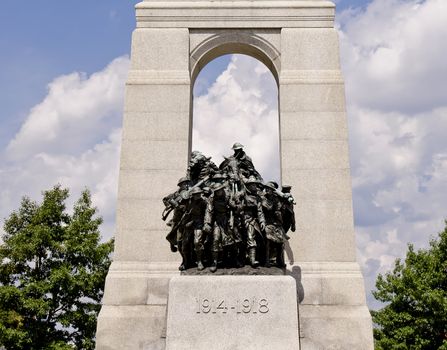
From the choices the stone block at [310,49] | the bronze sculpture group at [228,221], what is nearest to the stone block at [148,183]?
the bronze sculpture group at [228,221]

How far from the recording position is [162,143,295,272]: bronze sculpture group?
10.4 meters

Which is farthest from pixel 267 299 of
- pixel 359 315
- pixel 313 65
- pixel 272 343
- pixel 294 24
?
pixel 294 24

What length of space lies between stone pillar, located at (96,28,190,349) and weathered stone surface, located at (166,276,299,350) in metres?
1.91

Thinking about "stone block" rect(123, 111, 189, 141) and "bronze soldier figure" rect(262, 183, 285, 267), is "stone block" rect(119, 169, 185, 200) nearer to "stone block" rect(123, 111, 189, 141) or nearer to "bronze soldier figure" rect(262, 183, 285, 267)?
"stone block" rect(123, 111, 189, 141)

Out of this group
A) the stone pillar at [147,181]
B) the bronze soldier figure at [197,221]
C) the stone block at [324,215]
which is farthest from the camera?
the stone block at [324,215]

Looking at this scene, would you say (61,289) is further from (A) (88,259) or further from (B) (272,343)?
(B) (272,343)

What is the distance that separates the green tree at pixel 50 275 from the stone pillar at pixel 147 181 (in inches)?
396

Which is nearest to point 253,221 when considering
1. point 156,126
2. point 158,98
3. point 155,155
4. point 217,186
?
point 217,186

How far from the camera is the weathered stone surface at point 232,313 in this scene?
381 inches

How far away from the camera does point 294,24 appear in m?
14.6

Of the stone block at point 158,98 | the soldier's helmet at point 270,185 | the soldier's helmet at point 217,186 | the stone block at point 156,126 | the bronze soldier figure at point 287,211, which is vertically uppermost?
the stone block at point 158,98

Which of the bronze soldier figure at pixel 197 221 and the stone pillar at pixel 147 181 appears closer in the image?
the bronze soldier figure at pixel 197 221

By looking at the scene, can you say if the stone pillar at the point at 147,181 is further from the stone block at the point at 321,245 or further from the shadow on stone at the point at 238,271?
the stone block at the point at 321,245

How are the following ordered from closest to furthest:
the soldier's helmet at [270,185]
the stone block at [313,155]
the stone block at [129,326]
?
the soldier's helmet at [270,185]
the stone block at [129,326]
the stone block at [313,155]
